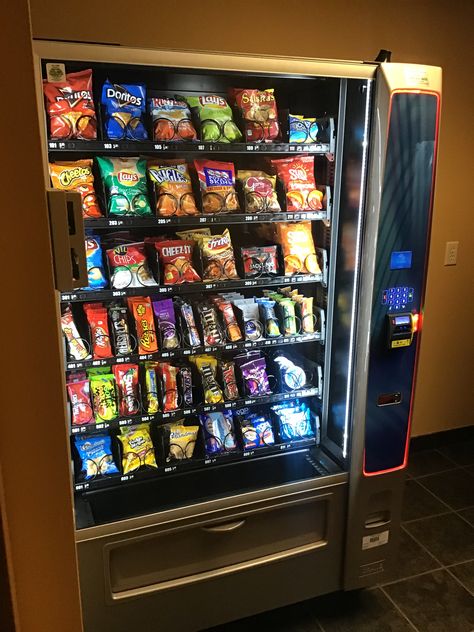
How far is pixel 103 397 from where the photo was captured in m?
1.88

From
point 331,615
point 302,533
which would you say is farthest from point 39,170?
point 331,615

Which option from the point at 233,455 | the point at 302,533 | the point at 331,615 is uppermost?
the point at 233,455

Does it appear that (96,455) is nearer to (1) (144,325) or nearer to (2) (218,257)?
(1) (144,325)

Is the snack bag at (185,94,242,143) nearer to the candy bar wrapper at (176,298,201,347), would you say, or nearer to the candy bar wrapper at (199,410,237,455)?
the candy bar wrapper at (176,298,201,347)

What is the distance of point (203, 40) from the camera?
7.25 feet

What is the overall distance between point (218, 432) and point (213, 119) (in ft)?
3.68

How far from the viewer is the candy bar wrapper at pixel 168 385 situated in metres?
1.96

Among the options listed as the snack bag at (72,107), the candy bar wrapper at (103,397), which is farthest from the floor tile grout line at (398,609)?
the snack bag at (72,107)

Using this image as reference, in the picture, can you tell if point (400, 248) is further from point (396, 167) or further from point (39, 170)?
point (39, 170)

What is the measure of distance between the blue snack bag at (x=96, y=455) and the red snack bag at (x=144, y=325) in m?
0.35

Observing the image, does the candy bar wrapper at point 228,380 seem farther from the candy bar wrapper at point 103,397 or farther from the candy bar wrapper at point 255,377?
the candy bar wrapper at point 103,397

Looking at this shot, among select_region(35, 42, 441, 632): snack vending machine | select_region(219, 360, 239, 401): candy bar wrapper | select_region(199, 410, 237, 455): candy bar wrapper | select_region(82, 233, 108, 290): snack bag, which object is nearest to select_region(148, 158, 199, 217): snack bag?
select_region(35, 42, 441, 632): snack vending machine

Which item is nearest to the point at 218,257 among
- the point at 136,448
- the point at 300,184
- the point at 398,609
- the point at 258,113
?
the point at 300,184

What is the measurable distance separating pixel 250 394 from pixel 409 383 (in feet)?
1.88
